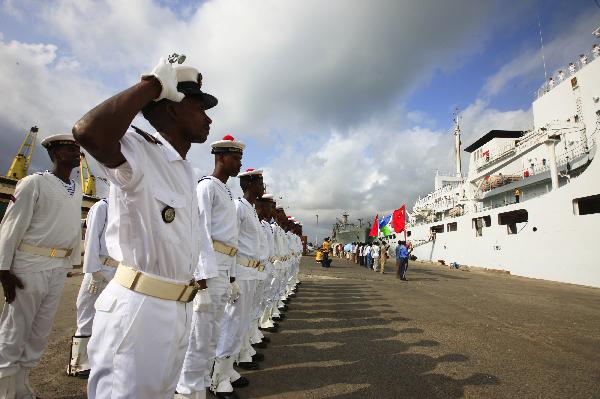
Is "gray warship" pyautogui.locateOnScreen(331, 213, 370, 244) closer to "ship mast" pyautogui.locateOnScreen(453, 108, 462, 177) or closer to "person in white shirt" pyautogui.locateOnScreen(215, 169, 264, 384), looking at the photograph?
"ship mast" pyautogui.locateOnScreen(453, 108, 462, 177)

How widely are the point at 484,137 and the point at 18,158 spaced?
130 feet

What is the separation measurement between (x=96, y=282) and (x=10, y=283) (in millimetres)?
1041

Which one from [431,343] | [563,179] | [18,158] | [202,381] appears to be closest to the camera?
[202,381]

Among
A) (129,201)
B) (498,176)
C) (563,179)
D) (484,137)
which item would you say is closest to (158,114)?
(129,201)

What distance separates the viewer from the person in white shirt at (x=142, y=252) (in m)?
1.29

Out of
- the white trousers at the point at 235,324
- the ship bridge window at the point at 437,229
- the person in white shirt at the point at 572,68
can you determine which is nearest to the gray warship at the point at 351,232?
the ship bridge window at the point at 437,229

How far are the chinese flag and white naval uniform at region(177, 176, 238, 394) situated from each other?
23183 mm

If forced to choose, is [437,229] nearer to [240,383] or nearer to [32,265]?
[240,383]

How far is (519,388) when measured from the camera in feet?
11.5

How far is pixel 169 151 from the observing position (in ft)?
5.16

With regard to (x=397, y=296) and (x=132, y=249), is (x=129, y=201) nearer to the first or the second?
(x=132, y=249)

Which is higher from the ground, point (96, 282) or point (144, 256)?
point (144, 256)

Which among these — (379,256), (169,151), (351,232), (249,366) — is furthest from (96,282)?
(351,232)

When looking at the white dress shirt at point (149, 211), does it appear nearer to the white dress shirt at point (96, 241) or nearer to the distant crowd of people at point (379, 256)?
the white dress shirt at point (96, 241)
